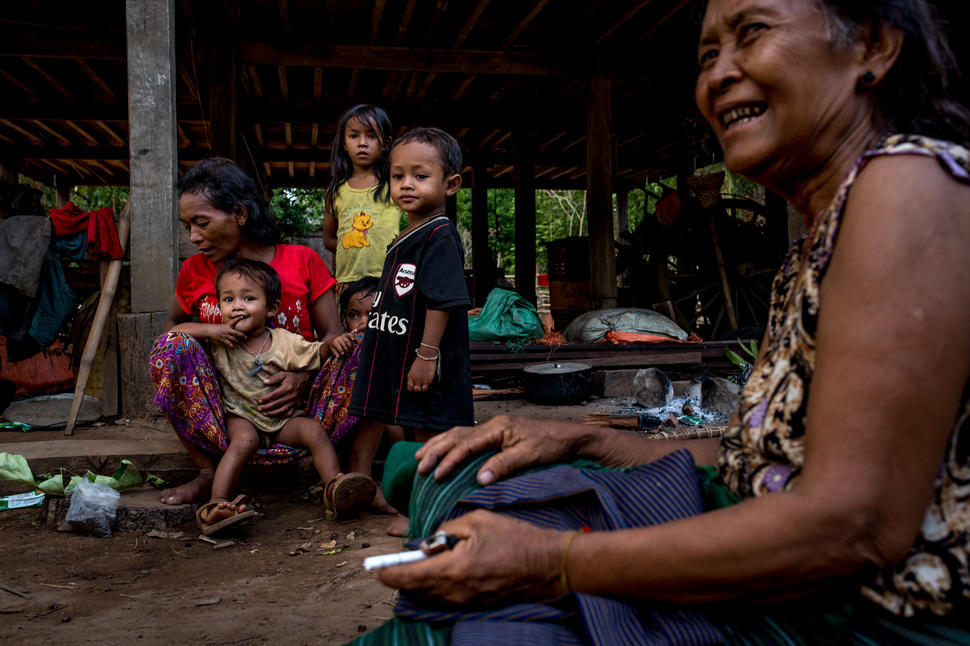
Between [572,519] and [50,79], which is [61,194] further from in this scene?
[572,519]

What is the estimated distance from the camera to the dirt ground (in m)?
2.02

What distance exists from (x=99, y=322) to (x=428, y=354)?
2320mm

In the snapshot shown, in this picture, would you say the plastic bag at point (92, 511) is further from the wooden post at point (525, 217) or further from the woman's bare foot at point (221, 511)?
the wooden post at point (525, 217)

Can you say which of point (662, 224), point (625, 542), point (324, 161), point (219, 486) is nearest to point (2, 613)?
point (219, 486)

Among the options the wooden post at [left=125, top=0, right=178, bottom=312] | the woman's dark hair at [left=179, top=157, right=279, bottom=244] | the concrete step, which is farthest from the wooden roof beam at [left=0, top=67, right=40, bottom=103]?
the woman's dark hair at [left=179, top=157, right=279, bottom=244]

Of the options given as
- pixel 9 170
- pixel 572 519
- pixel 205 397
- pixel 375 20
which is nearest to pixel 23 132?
pixel 9 170

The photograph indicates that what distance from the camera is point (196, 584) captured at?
2.41 m

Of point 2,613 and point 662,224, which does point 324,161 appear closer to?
point 662,224

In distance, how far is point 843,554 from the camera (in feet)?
2.74

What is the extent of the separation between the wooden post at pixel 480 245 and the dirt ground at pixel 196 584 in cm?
922

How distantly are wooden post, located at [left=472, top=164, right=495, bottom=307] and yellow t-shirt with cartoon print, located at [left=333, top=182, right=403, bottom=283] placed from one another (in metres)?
8.25

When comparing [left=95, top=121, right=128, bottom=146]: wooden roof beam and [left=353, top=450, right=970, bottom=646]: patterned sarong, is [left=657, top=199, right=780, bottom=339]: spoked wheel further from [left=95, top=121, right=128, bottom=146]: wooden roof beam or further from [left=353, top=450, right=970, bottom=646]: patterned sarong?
[left=353, top=450, right=970, bottom=646]: patterned sarong

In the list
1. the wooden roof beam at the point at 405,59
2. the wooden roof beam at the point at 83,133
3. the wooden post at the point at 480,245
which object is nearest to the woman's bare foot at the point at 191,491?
the wooden roof beam at the point at 405,59

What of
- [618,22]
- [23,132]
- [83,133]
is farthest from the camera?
[83,133]
